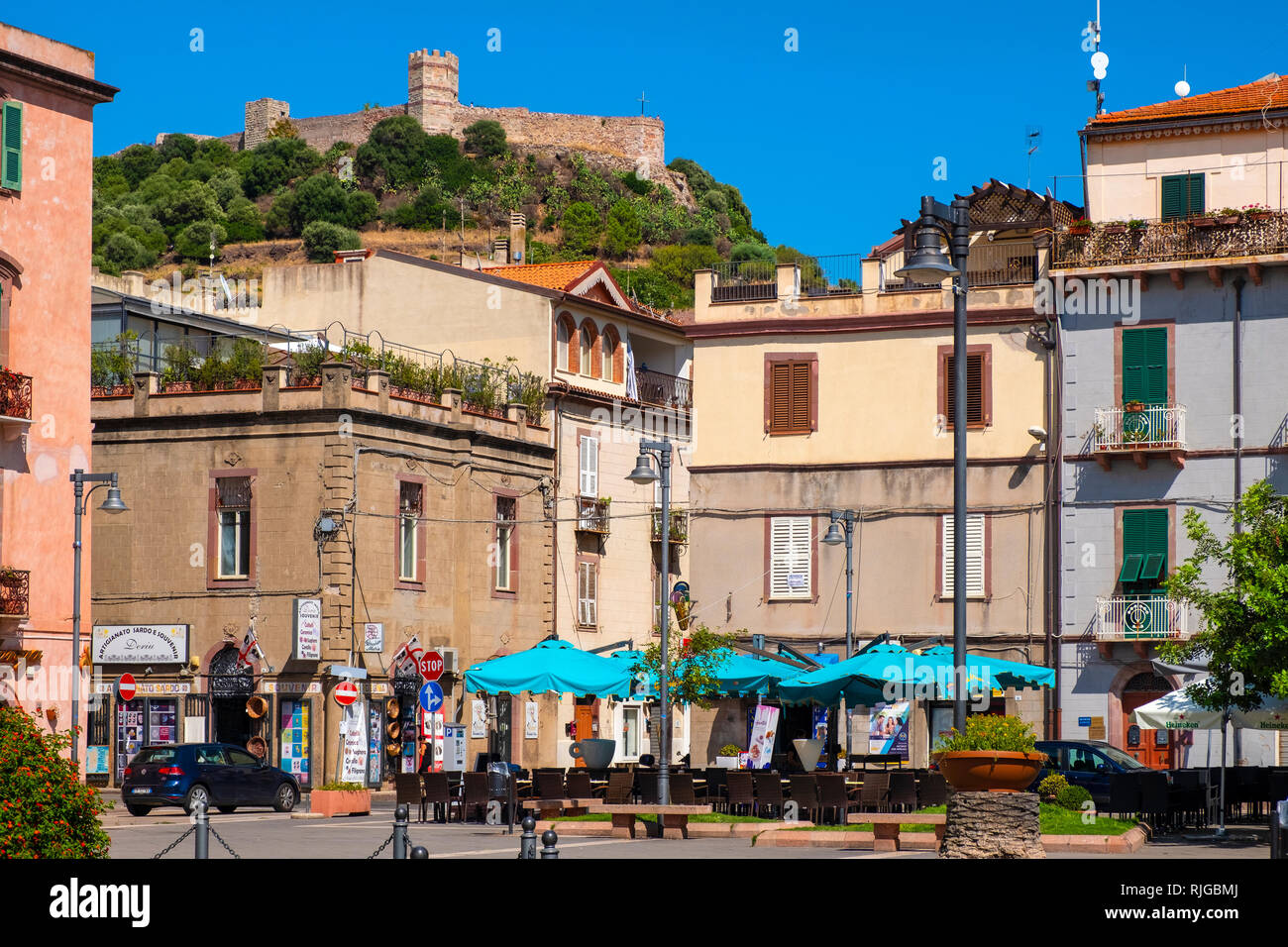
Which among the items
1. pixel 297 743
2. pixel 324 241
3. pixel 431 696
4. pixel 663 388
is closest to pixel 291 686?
pixel 297 743

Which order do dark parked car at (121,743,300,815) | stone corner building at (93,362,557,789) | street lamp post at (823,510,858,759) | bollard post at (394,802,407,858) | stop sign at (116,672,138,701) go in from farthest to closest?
stop sign at (116,672,138,701) < stone corner building at (93,362,557,789) < street lamp post at (823,510,858,759) < dark parked car at (121,743,300,815) < bollard post at (394,802,407,858)

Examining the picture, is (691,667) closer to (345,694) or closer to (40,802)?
(345,694)

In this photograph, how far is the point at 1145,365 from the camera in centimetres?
4047

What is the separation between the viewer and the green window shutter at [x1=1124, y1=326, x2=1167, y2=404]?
40.3 meters

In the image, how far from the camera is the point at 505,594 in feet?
152

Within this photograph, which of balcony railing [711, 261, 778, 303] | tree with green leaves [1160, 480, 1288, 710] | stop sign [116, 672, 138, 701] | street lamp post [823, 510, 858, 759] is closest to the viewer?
tree with green leaves [1160, 480, 1288, 710]

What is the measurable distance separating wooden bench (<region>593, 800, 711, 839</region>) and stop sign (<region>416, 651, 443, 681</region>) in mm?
5271

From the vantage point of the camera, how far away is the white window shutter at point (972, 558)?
41656 mm

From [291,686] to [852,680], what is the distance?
1468 centimetres

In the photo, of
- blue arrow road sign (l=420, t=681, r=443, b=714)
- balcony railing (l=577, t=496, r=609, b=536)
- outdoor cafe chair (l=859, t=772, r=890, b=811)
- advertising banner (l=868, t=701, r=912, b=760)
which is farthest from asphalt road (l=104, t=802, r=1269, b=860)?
balcony railing (l=577, t=496, r=609, b=536)

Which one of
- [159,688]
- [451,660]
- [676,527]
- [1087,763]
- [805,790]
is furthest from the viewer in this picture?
[676,527]

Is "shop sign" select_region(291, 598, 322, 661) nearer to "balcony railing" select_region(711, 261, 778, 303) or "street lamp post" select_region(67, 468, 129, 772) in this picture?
"street lamp post" select_region(67, 468, 129, 772)

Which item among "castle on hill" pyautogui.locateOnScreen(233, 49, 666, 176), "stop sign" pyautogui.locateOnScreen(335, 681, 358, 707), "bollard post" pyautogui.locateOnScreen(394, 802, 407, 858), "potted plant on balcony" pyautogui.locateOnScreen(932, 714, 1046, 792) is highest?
"castle on hill" pyautogui.locateOnScreen(233, 49, 666, 176)
